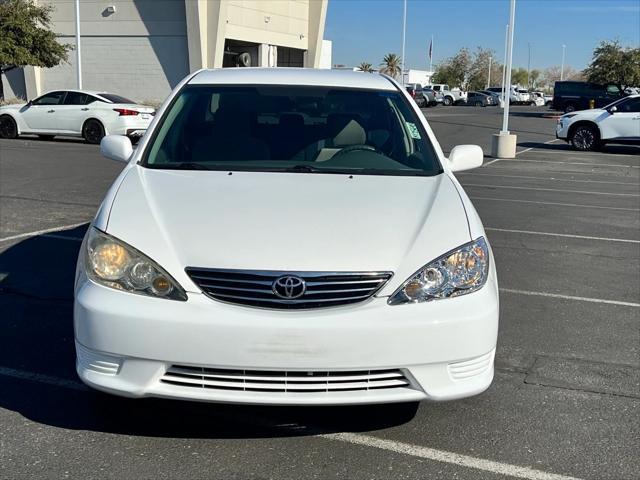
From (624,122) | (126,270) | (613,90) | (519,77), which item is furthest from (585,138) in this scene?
(519,77)

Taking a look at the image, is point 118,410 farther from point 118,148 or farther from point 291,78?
point 291,78

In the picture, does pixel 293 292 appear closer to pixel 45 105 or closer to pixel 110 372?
pixel 110 372

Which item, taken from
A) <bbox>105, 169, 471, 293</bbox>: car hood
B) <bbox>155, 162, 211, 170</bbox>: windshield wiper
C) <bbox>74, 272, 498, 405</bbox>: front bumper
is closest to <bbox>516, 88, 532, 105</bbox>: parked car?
<bbox>155, 162, 211, 170</bbox>: windshield wiper

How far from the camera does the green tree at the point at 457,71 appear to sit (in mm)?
96312

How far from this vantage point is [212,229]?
3396 mm

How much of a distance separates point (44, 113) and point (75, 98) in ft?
3.42

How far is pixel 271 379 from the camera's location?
125 inches

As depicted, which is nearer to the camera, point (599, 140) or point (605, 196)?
point (605, 196)

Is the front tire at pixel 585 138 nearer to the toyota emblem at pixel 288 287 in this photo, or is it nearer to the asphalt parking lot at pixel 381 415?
the asphalt parking lot at pixel 381 415

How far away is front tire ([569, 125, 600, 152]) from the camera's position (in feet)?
71.9

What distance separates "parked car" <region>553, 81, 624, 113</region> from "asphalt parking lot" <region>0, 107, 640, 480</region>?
41380mm

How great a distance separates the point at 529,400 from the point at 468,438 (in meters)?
0.64

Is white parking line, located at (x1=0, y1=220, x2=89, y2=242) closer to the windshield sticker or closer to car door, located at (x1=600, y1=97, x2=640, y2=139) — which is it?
the windshield sticker

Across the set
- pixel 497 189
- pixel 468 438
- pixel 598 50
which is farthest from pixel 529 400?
pixel 598 50
